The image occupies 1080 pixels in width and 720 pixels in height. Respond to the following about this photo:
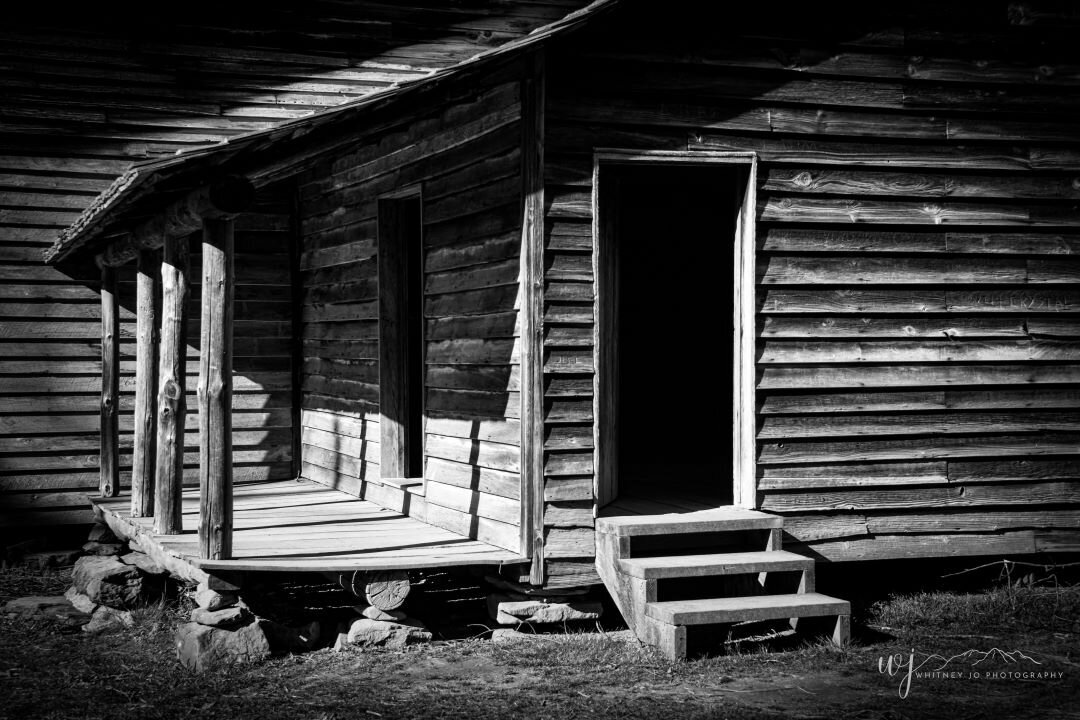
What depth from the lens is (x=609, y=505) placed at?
786cm

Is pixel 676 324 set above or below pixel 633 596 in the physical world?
above

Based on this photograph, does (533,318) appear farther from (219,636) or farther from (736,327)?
(219,636)

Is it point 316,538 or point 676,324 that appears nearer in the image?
point 316,538

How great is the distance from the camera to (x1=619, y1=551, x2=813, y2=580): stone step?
259 inches

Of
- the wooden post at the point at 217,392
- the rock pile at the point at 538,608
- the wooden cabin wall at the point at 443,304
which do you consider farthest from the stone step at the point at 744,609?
the wooden post at the point at 217,392

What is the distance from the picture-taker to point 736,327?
7523 millimetres

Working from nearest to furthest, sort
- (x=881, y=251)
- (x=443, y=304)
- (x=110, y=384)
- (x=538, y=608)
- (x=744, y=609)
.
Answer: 1. (x=744, y=609)
2. (x=538, y=608)
3. (x=881, y=251)
4. (x=443, y=304)
5. (x=110, y=384)

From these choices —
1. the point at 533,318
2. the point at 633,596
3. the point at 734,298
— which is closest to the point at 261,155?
the point at 533,318

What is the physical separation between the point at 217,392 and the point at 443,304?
2.15 meters

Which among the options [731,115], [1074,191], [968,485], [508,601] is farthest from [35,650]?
[1074,191]

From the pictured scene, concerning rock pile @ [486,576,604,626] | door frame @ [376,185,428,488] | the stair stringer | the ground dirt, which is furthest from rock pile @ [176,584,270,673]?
door frame @ [376,185,428,488]

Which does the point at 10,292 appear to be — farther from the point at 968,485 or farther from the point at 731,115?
the point at 968,485

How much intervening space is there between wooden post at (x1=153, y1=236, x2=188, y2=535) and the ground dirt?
0.86m

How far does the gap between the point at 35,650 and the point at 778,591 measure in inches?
177
